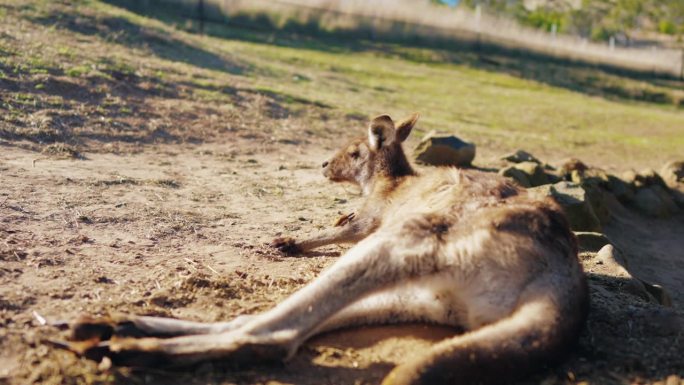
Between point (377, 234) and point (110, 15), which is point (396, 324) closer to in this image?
point (377, 234)

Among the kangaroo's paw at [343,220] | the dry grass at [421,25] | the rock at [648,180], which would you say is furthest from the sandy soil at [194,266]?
the dry grass at [421,25]

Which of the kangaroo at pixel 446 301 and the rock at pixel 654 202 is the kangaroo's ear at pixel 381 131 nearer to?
the kangaroo at pixel 446 301

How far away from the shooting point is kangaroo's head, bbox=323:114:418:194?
20.2 ft

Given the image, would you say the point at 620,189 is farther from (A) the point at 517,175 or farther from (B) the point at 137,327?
(B) the point at 137,327

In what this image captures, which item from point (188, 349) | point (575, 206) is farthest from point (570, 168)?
point (188, 349)

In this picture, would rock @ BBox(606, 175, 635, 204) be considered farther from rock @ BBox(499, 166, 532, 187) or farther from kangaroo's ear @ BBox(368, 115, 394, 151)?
kangaroo's ear @ BBox(368, 115, 394, 151)

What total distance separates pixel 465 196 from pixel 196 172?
160 inches

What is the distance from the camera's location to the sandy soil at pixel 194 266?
3779mm

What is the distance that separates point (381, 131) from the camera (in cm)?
616

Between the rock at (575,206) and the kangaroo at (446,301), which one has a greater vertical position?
the kangaroo at (446,301)

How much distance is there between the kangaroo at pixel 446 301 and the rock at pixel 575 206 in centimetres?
307

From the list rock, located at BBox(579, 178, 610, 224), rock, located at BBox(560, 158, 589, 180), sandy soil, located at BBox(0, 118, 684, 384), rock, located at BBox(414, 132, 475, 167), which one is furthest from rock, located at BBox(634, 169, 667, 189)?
rock, located at BBox(414, 132, 475, 167)

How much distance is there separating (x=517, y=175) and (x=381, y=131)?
2.80 meters

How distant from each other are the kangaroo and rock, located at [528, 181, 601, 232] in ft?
10.1
